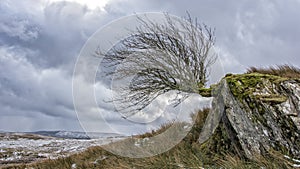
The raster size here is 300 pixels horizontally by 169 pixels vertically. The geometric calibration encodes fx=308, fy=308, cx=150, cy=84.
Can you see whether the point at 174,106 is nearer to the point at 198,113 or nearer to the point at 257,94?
the point at 198,113

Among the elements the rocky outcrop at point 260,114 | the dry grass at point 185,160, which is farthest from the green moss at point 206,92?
the rocky outcrop at point 260,114

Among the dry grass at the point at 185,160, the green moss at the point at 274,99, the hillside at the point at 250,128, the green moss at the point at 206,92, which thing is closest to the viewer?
the dry grass at the point at 185,160

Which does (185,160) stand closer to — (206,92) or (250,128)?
(250,128)

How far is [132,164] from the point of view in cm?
743

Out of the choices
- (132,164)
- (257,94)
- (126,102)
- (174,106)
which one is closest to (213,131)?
→ (257,94)

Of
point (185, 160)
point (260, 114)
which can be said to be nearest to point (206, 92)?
point (260, 114)

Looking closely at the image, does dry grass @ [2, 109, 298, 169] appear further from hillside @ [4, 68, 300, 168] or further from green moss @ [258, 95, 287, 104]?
green moss @ [258, 95, 287, 104]

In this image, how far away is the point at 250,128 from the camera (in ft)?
19.4

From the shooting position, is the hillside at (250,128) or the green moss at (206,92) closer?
the hillside at (250,128)

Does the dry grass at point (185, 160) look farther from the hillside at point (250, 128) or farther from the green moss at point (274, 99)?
the green moss at point (274, 99)

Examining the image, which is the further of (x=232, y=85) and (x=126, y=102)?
(x=126, y=102)

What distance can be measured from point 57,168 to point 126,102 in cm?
308

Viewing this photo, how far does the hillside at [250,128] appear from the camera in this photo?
18.2 ft

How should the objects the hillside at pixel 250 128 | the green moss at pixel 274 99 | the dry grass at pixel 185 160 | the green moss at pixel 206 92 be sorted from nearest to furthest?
the dry grass at pixel 185 160
the hillside at pixel 250 128
the green moss at pixel 274 99
the green moss at pixel 206 92
